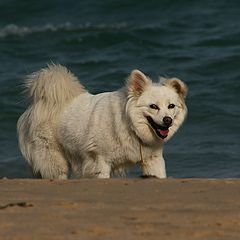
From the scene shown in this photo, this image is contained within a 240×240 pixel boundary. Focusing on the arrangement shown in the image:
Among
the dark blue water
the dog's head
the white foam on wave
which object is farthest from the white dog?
the white foam on wave

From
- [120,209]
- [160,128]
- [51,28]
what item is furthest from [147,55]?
[120,209]

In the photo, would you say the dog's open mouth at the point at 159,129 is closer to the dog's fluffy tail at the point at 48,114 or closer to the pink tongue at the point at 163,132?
the pink tongue at the point at 163,132

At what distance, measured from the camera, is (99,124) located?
8359mm

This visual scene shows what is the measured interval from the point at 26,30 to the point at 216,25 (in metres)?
5.04

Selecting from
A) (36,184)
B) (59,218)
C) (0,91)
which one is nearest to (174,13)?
(0,91)

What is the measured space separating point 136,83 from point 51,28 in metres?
13.8

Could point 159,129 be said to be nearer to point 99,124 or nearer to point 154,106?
point 154,106

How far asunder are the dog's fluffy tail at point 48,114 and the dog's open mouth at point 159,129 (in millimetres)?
1016

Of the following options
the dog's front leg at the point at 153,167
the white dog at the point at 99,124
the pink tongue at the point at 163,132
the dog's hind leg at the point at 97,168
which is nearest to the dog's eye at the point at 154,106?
the white dog at the point at 99,124

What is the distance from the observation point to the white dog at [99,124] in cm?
826

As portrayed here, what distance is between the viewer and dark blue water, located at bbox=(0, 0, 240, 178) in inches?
459

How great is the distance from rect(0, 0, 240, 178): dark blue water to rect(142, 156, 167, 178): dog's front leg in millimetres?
1985

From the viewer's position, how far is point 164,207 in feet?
19.3

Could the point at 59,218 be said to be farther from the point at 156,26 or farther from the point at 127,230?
the point at 156,26
